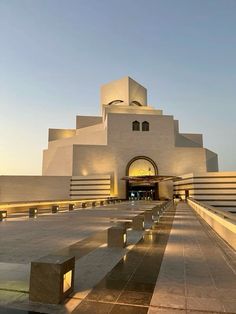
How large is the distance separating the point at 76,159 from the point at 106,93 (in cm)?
2679

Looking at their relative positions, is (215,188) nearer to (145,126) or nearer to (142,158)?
(142,158)

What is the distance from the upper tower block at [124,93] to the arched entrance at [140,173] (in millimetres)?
18457

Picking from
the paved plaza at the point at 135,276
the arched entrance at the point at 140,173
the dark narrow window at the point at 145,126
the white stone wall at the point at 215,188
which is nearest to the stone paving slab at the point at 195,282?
the paved plaza at the point at 135,276

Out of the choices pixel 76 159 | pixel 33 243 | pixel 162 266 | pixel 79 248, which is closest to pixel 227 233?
pixel 162 266

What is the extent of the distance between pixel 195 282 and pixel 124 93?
66927 millimetres

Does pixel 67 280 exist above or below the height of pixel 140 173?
below

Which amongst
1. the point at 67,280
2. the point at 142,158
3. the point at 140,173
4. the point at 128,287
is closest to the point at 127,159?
the point at 142,158

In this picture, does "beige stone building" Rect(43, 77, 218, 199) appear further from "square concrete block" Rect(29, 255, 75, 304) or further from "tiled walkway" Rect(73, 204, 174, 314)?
"square concrete block" Rect(29, 255, 75, 304)

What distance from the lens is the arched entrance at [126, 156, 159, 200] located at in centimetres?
5641

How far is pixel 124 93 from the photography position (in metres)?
69.1

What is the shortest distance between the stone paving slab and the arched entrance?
48.1m

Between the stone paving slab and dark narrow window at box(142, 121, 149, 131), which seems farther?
dark narrow window at box(142, 121, 149, 131)

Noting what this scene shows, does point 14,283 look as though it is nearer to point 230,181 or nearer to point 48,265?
point 48,265


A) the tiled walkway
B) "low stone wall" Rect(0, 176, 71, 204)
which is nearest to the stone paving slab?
the tiled walkway
